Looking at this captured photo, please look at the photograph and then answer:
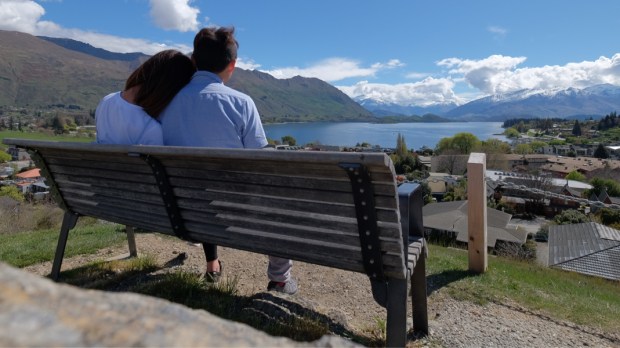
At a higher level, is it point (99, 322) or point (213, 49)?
point (213, 49)

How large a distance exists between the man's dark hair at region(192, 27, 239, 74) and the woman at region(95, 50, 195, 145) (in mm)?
151

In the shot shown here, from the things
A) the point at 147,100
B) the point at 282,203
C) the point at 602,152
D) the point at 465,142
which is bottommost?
the point at 602,152

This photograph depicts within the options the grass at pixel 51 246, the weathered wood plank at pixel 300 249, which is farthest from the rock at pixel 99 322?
the grass at pixel 51 246

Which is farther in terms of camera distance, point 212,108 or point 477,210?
point 477,210

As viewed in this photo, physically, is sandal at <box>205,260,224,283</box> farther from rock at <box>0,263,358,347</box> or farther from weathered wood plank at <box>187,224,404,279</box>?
rock at <box>0,263,358,347</box>

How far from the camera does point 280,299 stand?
311 cm

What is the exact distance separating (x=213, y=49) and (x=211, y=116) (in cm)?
50

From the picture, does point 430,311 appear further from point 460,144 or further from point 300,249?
point 460,144

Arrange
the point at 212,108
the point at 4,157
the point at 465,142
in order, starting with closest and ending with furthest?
1. the point at 212,108
2. the point at 4,157
3. the point at 465,142

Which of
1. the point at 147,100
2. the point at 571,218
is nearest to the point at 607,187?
the point at 571,218

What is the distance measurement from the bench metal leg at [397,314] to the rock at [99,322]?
4.30 ft

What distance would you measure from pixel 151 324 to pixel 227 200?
66.0 inches

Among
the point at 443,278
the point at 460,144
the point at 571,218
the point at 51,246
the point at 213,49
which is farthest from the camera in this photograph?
the point at 460,144

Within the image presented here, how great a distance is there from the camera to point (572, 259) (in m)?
13.2
